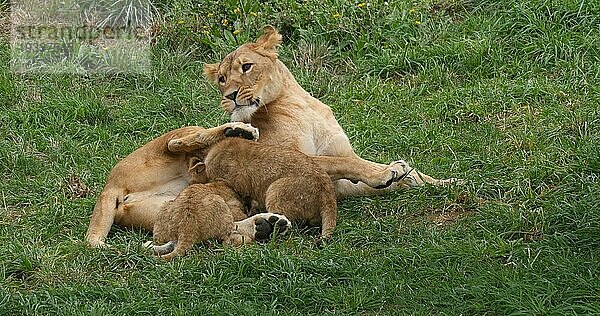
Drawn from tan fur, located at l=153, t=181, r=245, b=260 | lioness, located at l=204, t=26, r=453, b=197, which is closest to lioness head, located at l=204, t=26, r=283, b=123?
lioness, located at l=204, t=26, r=453, b=197

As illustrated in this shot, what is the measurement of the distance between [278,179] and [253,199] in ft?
0.98

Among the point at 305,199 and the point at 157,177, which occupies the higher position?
the point at 305,199

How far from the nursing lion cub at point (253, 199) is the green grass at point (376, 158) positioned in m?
0.13

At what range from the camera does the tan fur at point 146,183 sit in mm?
6781

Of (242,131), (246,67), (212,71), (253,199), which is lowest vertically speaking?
(253,199)

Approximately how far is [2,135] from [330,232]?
12.9 feet

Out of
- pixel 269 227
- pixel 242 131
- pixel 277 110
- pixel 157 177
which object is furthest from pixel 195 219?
pixel 277 110

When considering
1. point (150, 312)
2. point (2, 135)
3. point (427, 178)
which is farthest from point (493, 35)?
point (150, 312)

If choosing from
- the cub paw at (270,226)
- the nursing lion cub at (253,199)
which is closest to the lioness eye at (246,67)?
the nursing lion cub at (253,199)

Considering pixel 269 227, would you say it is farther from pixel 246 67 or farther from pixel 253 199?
pixel 246 67

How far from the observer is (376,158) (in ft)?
26.2

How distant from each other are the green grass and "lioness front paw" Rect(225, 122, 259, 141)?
2.45ft

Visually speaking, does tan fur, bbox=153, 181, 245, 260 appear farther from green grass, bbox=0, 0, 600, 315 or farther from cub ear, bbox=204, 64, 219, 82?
cub ear, bbox=204, 64, 219, 82

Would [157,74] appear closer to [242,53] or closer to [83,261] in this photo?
[242,53]
